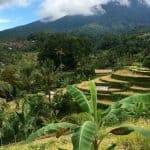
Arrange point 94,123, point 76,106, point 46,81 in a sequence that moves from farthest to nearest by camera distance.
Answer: point 46,81
point 76,106
point 94,123

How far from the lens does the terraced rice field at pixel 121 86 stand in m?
28.2

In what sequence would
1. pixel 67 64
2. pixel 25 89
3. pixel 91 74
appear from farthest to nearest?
pixel 67 64 → pixel 91 74 → pixel 25 89

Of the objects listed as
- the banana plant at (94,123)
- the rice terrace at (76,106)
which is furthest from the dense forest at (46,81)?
the banana plant at (94,123)

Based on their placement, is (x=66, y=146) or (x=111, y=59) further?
(x=111, y=59)

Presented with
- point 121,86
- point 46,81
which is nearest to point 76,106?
point 121,86

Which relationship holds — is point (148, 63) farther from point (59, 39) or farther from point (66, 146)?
point (59, 39)

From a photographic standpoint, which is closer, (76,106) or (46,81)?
(76,106)

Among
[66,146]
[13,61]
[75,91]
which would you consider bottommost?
[13,61]

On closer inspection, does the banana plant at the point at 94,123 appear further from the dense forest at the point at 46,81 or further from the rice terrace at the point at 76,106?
the dense forest at the point at 46,81

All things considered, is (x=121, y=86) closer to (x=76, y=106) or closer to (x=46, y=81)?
(x=76, y=106)

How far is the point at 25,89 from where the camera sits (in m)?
53.2

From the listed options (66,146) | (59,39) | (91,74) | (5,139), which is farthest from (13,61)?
(66,146)

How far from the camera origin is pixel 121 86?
103 feet

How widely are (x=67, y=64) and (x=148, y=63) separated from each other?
37171mm
